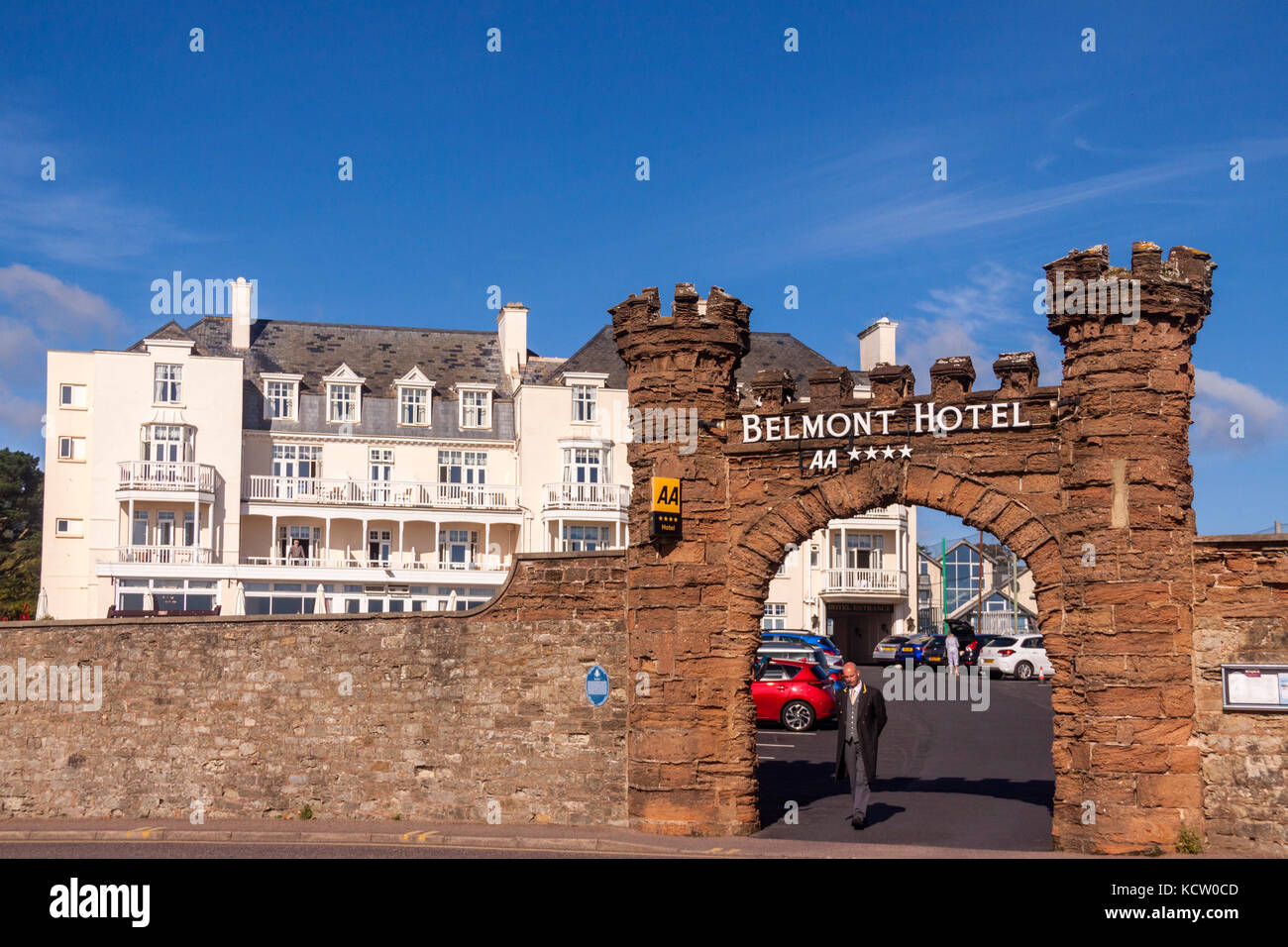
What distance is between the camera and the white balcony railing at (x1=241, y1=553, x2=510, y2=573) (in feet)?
164

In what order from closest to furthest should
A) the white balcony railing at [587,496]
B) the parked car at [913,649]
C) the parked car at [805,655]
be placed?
the parked car at [805,655]
the parked car at [913,649]
the white balcony railing at [587,496]

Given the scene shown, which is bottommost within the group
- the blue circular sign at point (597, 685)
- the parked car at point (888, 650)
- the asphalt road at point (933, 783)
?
the asphalt road at point (933, 783)

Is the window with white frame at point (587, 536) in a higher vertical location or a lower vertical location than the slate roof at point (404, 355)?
lower

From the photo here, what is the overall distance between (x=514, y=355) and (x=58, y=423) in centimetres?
1826

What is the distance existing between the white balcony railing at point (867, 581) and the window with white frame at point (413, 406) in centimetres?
1828

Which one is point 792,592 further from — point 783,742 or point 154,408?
point 783,742

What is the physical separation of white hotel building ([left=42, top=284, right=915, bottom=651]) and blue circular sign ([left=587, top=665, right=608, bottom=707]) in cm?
3216

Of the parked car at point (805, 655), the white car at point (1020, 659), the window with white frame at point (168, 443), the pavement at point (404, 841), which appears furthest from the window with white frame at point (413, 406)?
the pavement at point (404, 841)

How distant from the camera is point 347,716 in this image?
1755 cm

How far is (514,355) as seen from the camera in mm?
57031

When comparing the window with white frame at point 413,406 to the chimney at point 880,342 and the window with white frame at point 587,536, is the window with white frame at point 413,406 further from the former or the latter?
the chimney at point 880,342

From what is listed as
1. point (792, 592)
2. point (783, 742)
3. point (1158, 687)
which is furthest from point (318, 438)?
point (1158, 687)

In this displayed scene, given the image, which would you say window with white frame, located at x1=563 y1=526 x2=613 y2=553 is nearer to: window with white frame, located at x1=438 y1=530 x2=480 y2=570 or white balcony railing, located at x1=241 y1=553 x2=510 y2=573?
white balcony railing, located at x1=241 y1=553 x2=510 y2=573

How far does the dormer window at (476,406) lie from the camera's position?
54219 millimetres
